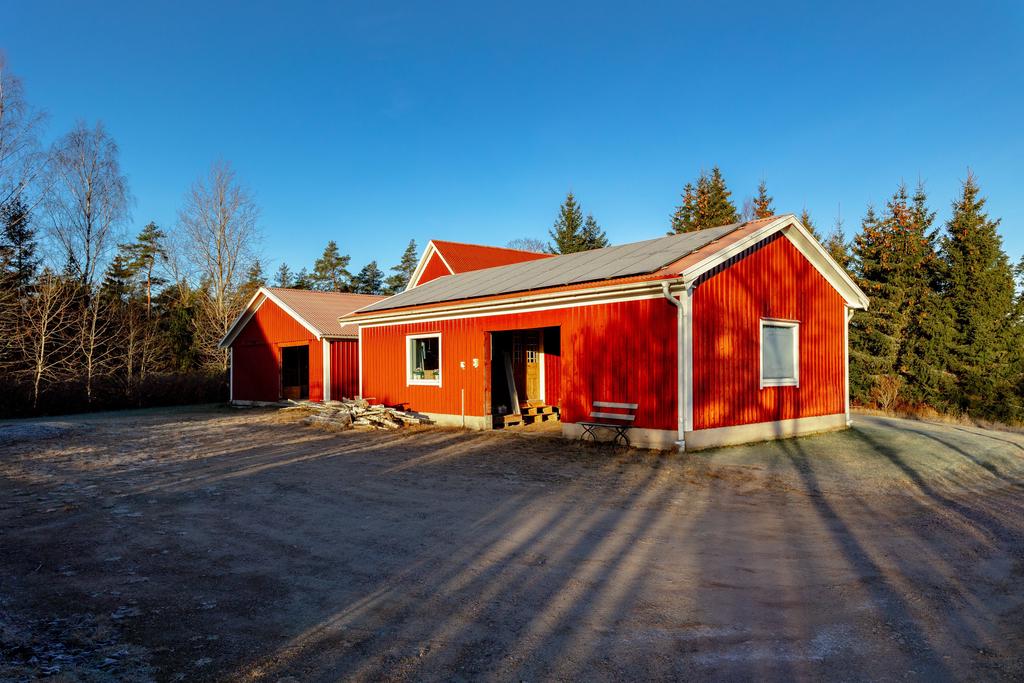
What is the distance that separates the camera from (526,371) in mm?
17953

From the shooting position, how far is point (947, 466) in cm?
1026

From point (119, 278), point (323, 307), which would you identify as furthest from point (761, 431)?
point (119, 278)

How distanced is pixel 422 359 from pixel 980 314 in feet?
69.6

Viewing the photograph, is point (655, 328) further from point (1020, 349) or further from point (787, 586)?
point (1020, 349)

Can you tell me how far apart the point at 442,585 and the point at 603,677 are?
6.00 feet

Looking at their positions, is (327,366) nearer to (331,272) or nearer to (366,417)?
(366,417)

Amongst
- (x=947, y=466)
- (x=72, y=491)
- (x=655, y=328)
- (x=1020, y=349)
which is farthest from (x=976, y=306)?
(x=72, y=491)

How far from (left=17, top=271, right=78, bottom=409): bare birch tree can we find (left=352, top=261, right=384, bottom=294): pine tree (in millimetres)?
33891

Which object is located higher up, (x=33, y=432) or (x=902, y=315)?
(x=902, y=315)

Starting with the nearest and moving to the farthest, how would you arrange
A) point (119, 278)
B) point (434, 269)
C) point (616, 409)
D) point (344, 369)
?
point (616, 409)
point (344, 369)
point (434, 269)
point (119, 278)

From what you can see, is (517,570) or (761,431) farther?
(761,431)

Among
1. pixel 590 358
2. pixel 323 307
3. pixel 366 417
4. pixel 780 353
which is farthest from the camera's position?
pixel 323 307

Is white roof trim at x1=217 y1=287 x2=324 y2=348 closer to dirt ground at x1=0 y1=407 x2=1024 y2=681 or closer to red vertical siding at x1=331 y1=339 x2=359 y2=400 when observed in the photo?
red vertical siding at x1=331 y1=339 x2=359 y2=400

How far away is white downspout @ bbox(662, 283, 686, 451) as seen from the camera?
1118 centimetres
